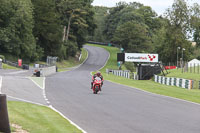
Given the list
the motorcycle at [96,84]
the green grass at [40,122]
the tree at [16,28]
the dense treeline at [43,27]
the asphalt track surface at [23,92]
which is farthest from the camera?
the dense treeline at [43,27]

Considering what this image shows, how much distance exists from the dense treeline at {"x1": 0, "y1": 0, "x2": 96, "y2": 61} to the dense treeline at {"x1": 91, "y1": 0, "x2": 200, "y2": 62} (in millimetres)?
12537

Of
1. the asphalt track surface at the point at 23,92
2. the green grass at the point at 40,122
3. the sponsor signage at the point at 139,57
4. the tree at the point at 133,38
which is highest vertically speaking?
the tree at the point at 133,38

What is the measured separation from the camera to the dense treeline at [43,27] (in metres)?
74.5

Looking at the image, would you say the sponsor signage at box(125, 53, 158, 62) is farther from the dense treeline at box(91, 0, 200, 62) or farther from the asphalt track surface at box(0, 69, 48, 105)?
the dense treeline at box(91, 0, 200, 62)

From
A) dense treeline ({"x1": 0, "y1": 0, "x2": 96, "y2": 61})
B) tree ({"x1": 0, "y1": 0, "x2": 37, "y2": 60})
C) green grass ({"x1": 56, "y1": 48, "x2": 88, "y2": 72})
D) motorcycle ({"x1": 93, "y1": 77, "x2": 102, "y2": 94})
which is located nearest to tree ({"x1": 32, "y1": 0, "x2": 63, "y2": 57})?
dense treeline ({"x1": 0, "y1": 0, "x2": 96, "y2": 61})

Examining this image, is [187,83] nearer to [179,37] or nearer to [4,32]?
[4,32]

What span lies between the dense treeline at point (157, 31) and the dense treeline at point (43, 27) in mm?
12537

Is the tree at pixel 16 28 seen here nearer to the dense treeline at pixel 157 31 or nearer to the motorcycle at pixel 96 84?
the dense treeline at pixel 157 31

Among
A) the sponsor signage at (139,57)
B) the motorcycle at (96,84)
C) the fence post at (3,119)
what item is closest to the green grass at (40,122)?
the fence post at (3,119)

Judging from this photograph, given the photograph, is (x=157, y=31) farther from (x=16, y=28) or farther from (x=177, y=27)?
(x=16, y=28)

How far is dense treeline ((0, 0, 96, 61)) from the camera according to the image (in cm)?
7450

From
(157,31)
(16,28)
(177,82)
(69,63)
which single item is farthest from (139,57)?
(157,31)

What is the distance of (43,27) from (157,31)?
161ft

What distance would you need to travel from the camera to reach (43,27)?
91125mm
